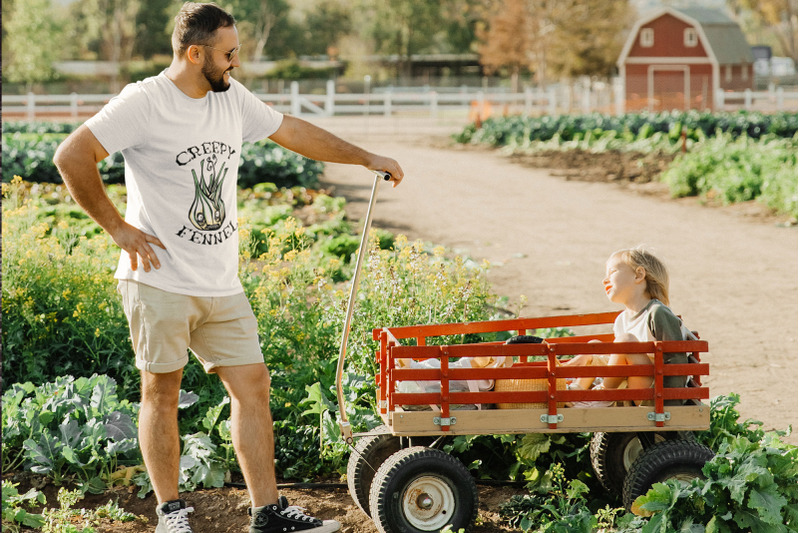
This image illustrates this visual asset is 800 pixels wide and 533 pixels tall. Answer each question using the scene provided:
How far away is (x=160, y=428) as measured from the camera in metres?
3.38

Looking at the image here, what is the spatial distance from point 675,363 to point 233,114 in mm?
1858

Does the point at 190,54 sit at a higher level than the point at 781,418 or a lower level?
higher

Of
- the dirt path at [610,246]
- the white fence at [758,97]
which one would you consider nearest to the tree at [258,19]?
the white fence at [758,97]

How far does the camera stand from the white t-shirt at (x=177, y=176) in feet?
10.5

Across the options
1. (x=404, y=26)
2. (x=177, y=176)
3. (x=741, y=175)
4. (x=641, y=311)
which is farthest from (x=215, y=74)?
(x=404, y=26)

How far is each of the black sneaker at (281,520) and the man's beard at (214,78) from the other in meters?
1.49

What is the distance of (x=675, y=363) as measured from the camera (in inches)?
139

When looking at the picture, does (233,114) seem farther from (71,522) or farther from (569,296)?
(569,296)

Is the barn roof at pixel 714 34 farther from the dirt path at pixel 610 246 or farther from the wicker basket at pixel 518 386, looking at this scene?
the wicker basket at pixel 518 386

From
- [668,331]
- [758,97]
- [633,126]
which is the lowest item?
[668,331]

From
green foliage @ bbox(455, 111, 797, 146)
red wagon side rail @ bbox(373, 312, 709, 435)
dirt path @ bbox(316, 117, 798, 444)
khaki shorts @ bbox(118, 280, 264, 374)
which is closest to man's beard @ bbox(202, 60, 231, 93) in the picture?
khaki shorts @ bbox(118, 280, 264, 374)

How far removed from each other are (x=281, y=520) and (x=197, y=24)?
176cm

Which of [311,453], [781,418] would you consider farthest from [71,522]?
[781,418]

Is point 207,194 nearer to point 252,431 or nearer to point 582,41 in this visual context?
point 252,431
